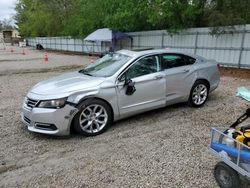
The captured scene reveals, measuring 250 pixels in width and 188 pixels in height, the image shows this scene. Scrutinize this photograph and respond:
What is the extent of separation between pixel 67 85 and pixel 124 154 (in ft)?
5.44

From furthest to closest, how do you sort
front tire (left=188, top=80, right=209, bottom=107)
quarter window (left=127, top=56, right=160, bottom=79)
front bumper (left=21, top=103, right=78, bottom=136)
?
front tire (left=188, top=80, right=209, bottom=107), quarter window (left=127, top=56, right=160, bottom=79), front bumper (left=21, top=103, right=78, bottom=136)

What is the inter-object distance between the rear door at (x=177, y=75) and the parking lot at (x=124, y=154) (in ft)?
1.41

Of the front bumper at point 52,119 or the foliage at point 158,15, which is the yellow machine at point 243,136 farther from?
the foliage at point 158,15

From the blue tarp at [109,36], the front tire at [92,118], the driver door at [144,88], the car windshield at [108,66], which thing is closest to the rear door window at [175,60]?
the driver door at [144,88]

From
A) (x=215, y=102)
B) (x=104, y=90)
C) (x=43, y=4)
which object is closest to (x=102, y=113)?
(x=104, y=90)

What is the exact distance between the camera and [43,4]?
119 ft

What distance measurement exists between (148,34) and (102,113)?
14338mm

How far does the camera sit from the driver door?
4895mm

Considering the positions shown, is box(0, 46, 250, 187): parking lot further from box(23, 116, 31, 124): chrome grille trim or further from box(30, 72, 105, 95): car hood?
box(30, 72, 105, 95): car hood

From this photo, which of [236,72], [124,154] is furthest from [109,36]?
[124,154]

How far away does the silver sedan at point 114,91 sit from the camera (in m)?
4.34

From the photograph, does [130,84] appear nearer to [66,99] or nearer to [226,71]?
[66,99]

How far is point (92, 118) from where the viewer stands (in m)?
4.57

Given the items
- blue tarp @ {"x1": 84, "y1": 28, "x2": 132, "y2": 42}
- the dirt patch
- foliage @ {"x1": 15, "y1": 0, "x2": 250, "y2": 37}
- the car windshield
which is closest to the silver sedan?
the car windshield
